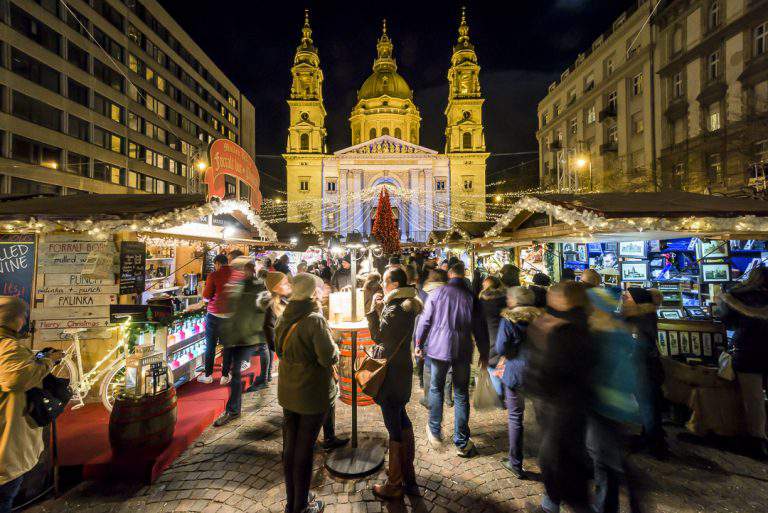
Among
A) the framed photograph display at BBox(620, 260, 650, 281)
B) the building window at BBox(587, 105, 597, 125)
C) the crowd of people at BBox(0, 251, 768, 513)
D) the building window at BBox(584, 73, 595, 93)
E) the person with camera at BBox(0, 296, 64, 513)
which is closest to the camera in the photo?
the person with camera at BBox(0, 296, 64, 513)

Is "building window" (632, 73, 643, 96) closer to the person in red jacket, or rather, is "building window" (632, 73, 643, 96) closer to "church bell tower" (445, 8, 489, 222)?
"church bell tower" (445, 8, 489, 222)

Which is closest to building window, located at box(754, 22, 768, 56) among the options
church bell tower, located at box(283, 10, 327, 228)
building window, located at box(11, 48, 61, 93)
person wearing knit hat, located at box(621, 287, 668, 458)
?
person wearing knit hat, located at box(621, 287, 668, 458)

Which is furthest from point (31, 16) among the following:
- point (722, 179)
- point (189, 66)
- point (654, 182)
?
point (722, 179)

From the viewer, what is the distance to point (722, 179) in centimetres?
1788

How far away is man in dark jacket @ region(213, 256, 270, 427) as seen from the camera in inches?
181

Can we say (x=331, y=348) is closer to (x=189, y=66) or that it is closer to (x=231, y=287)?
(x=231, y=287)

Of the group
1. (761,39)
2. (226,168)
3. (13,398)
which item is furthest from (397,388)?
(761,39)

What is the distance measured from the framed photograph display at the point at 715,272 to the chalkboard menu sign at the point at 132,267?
970cm

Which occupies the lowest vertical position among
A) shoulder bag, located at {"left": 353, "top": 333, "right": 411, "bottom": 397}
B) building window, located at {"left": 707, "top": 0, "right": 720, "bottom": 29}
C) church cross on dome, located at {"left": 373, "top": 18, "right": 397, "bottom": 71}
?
shoulder bag, located at {"left": 353, "top": 333, "right": 411, "bottom": 397}

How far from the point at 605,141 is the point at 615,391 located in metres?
32.2

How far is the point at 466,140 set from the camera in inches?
1916

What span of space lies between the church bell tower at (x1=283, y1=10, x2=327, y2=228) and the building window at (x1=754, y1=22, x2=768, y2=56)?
39.5 metres

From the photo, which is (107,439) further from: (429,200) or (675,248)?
(429,200)

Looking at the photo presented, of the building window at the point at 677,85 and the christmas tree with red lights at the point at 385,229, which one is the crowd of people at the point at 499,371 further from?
the building window at the point at 677,85
